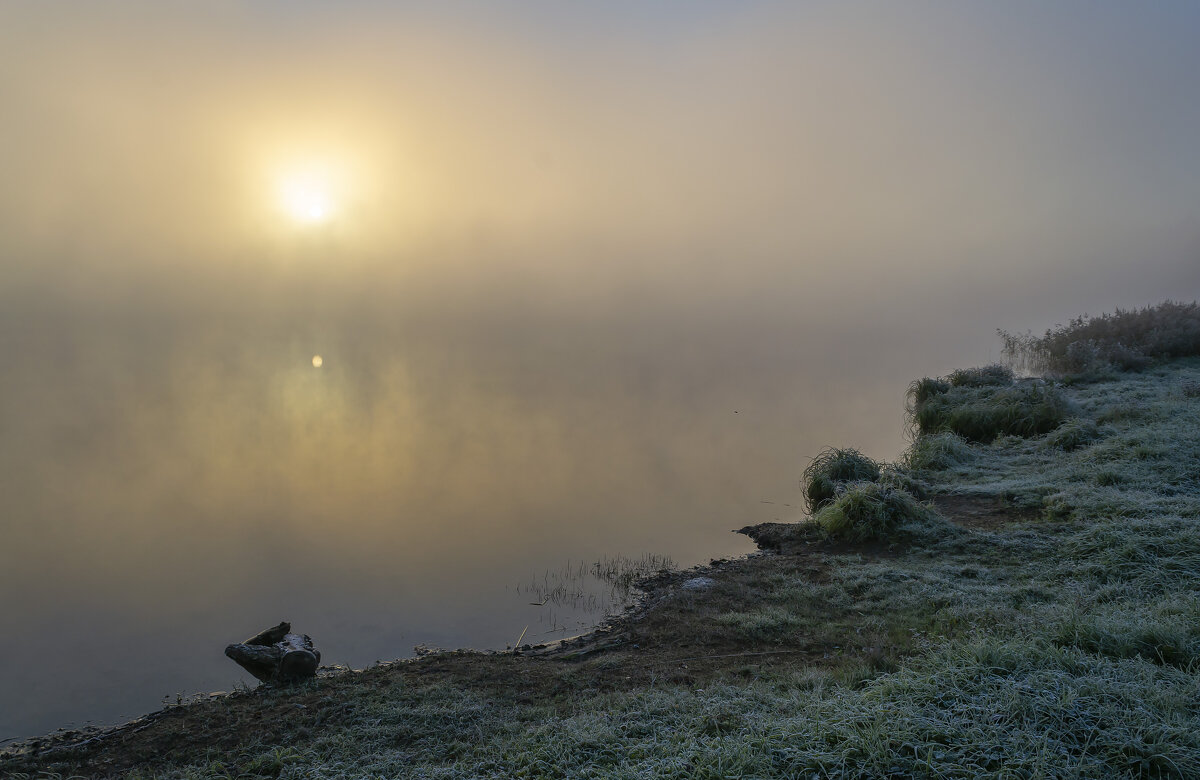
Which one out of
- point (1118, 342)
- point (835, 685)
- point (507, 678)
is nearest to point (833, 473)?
point (835, 685)

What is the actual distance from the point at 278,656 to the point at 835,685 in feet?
15.5

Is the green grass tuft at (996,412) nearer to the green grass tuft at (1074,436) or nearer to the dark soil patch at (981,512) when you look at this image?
the green grass tuft at (1074,436)

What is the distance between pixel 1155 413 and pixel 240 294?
54.3 meters

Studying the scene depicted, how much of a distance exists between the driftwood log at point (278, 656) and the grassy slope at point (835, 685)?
289 millimetres

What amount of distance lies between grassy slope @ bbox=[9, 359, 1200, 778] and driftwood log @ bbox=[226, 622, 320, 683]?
11.4 inches

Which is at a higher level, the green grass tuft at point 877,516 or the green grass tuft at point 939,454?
the green grass tuft at point 939,454

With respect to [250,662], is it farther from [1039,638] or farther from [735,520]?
[735,520]

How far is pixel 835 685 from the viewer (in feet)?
15.9

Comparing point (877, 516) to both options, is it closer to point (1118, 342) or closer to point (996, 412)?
point (996, 412)

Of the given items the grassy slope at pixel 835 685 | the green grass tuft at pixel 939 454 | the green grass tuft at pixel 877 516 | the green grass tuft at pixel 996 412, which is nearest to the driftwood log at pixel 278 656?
the grassy slope at pixel 835 685

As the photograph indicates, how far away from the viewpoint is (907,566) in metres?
8.03

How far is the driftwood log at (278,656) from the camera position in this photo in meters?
6.00

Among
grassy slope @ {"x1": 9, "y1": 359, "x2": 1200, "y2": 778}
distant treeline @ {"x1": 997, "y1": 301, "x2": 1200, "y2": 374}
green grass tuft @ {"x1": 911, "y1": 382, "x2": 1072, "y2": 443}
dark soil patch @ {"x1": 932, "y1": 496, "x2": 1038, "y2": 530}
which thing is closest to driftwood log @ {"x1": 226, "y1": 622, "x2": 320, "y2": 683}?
grassy slope @ {"x1": 9, "y1": 359, "x2": 1200, "y2": 778}

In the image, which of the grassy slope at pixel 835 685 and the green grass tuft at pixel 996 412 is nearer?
the grassy slope at pixel 835 685
